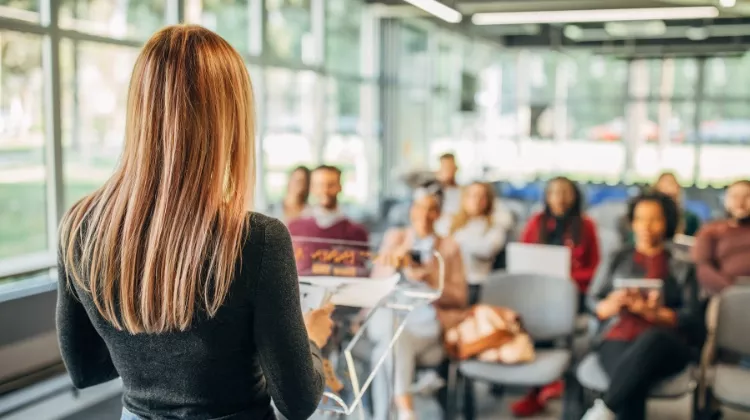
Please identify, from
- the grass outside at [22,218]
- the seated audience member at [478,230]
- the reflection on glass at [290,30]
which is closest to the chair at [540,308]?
the seated audience member at [478,230]

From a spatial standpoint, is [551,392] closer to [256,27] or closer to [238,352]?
[238,352]

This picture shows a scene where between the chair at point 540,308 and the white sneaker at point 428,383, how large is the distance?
14cm

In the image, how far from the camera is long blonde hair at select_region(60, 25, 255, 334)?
120cm

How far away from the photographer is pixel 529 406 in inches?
181

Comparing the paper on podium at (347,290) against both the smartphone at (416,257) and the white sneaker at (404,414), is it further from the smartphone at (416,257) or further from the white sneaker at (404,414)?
the white sneaker at (404,414)

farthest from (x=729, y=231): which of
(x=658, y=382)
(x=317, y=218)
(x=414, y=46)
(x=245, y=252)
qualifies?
(x=414, y=46)

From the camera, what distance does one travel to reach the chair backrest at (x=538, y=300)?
425 centimetres

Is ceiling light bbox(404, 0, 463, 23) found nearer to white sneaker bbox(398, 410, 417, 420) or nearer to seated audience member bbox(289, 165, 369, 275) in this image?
seated audience member bbox(289, 165, 369, 275)

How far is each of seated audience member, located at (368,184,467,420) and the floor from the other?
0.48 metres

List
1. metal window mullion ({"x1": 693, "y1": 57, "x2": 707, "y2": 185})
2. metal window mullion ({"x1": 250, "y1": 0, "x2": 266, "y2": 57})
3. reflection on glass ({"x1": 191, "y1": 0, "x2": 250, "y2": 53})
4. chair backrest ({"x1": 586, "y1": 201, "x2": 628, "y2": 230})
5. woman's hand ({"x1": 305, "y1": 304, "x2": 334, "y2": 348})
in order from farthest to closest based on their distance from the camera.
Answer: metal window mullion ({"x1": 693, "y1": 57, "x2": 707, "y2": 185}), chair backrest ({"x1": 586, "y1": 201, "x2": 628, "y2": 230}), metal window mullion ({"x1": 250, "y1": 0, "x2": 266, "y2": 57}), reflection on glass ({"x1": 191, "y1": 0, "x2": 250, "y2": 53}), woman's hand ({"x1": 305, "y1": 304, "x2": 334, "y2": 348})

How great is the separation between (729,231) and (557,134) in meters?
11.9

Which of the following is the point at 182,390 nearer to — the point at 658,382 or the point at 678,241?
the point at 658,382

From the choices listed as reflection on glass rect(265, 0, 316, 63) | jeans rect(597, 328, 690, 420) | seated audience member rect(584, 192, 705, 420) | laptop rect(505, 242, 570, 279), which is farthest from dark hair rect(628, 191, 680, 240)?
reflection on glass rect(265, 0, 316, 63)

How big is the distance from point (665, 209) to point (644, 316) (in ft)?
2.56
